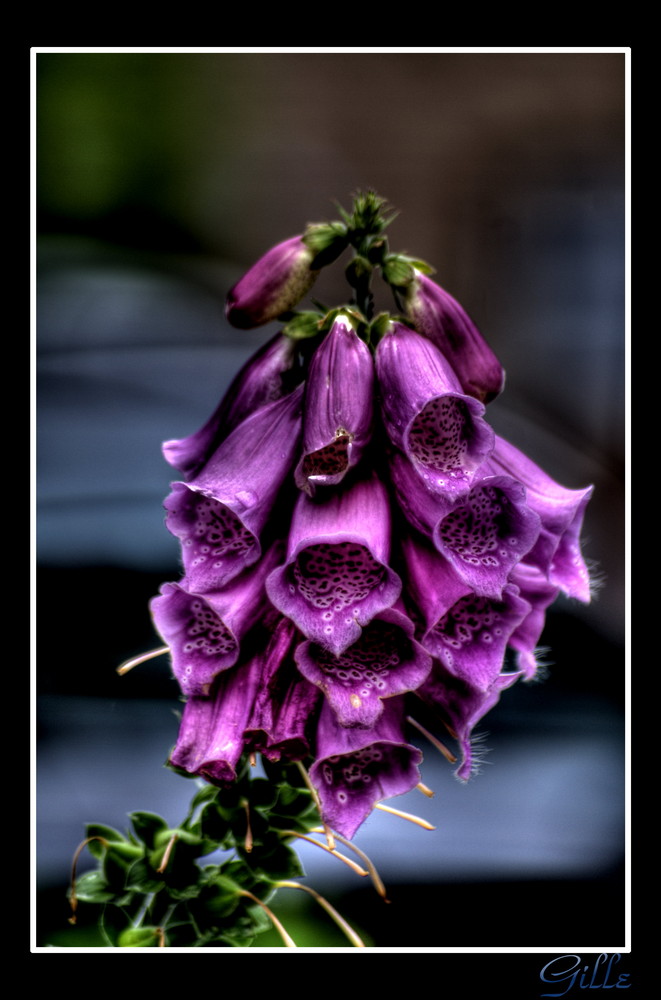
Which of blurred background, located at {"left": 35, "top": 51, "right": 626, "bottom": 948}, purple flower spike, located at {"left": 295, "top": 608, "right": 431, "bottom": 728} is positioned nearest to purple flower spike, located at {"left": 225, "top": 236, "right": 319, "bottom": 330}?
purple flower spike, located at {"left": 295, "top": 608, "right": 431, "bottom": 728}

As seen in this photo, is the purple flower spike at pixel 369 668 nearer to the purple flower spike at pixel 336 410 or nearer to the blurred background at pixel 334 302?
the purple flower spike at pixel 336 410

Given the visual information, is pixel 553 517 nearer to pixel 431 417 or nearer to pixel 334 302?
pixel 431 417

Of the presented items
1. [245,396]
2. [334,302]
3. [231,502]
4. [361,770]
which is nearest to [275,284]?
[245,396]

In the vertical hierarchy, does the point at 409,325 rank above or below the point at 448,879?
above

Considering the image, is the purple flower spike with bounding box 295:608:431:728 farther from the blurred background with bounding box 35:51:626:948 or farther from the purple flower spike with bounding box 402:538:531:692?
the blurred background with bounding box 35:51:626:948

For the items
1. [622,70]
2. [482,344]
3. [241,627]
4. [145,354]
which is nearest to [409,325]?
[482,344]

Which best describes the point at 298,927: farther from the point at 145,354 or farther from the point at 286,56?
the point at 286,56

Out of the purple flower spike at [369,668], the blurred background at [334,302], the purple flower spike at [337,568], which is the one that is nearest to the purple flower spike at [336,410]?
the purple flower spike at [337,568]

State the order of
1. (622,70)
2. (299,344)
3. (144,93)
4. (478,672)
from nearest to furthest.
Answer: (478,672) < (299,344) < (622,70) < (144,93)
